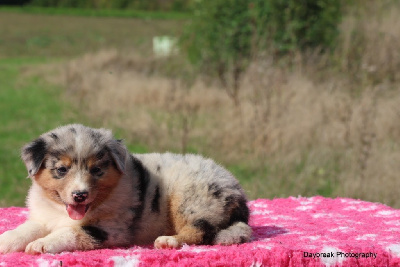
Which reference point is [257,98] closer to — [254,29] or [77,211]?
[254,29]

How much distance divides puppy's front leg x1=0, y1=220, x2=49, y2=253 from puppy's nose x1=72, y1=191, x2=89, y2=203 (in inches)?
18.4

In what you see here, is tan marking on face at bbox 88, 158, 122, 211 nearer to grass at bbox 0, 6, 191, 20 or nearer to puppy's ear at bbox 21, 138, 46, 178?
puppy's ear at bbox 21, 138, 46, 178

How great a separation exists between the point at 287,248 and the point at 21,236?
175 centimetres

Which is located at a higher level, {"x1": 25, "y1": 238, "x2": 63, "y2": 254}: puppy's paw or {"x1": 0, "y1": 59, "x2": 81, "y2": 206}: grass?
{"x1": 25, "y1": 238, "x2": 63, "y2": 254}: puppy's paw

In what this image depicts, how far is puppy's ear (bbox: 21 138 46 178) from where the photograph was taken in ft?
13.0

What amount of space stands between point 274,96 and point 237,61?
72.1 inches

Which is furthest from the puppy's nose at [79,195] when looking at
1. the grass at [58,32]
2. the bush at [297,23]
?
the grass at [58,32]

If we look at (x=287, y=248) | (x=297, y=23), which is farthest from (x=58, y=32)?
(x=287, y=248)

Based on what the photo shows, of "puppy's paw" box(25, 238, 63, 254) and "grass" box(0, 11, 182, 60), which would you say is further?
"grass" box(0, 11, 182, 60)

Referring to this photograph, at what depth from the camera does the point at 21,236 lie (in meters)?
4.04

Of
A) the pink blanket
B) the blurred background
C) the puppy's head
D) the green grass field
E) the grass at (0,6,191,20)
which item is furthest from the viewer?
the grass at (0,6,191,20)

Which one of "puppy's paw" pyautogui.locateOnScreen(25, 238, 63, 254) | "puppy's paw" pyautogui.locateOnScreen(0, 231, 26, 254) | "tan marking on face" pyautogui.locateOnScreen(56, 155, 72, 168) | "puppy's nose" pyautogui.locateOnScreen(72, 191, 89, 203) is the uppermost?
"tan marking on face" pyautogui.locateOnScreen(56, 155, 72, 168)

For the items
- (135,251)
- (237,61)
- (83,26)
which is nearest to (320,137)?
(237,61)

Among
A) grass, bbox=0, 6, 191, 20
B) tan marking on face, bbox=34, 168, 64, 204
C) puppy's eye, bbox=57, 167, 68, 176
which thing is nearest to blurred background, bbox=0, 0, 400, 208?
tan marking on face, bbox=34, 168, 64, 204
